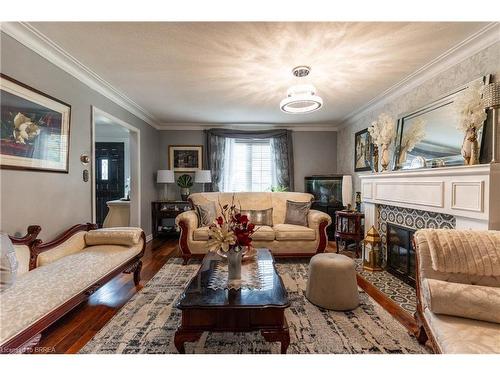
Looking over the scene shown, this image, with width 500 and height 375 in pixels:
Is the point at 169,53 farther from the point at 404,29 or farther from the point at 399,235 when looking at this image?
the point at 399,235

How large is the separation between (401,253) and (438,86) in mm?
2006

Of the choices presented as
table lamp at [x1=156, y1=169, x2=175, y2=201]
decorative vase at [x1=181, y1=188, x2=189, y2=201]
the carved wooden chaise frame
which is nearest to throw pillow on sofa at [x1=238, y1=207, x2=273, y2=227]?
the carved wooden chaise frame

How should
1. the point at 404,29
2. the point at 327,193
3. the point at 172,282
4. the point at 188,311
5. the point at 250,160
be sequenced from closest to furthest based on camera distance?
the point at 188,311
the point at 404,29
the point at 172,282
the point at 327,193
the point at 250,160

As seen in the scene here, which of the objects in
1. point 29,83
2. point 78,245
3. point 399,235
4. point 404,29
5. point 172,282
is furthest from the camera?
point 399,235

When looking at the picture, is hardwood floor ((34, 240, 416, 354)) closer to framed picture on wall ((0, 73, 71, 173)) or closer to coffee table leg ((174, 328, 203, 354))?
coffee table leg ((174, 328, 203, 354))

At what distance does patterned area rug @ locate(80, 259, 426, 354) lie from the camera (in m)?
1.63

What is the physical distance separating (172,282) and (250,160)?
3441 millimetres

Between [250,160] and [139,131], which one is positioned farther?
[250,160]

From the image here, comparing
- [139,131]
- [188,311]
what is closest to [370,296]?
[188,311]

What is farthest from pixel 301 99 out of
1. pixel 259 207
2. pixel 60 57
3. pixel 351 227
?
pixel 60 57

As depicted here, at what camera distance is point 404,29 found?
6.44 ft

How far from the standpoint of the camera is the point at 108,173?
6.09m

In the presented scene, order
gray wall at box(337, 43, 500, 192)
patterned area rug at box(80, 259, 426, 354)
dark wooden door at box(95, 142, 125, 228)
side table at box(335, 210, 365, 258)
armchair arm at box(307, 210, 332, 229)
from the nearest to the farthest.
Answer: patterned area rug at box(80, 259, 426, 354) < gray wall at box(337, 43, 500, 192) < armchair arm at box(307, 210, 332, 229) < side table at box(335, 210, 365, 258) < dark wooden door at box(95, 142, 125, 228)

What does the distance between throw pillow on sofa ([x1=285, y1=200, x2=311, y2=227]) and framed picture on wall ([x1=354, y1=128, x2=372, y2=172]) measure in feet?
4.44
